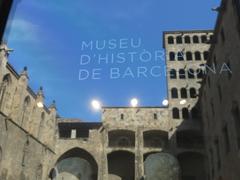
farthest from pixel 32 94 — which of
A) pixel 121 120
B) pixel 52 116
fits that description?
pixel 121 120

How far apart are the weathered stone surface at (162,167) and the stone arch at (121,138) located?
536 cm

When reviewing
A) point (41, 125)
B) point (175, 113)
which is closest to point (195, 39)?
point (175, 113)

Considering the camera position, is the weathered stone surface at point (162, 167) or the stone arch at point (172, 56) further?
the stone arch at point (172, 56)

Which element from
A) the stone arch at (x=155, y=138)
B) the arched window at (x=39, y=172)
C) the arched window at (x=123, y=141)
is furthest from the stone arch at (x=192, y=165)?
the arched window at (x=39, y=172)

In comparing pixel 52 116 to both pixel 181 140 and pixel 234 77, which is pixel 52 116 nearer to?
pixel 181 140

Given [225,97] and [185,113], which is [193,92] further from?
[225,97]

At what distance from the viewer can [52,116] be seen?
114 ft

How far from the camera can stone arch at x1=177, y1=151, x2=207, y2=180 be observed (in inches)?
1305

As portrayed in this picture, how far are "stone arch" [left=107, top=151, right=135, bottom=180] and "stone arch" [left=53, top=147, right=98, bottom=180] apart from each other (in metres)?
2.16

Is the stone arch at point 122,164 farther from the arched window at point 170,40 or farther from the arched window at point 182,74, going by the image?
the arched window at point 170,40

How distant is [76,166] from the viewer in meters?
32.6

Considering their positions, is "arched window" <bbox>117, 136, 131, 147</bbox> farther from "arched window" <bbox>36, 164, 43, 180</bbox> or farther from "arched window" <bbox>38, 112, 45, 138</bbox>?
"arched window" <bbox>36, 164, 43, 180</bbox>

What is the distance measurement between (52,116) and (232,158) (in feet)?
73.7

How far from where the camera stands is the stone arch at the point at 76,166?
105 feet
